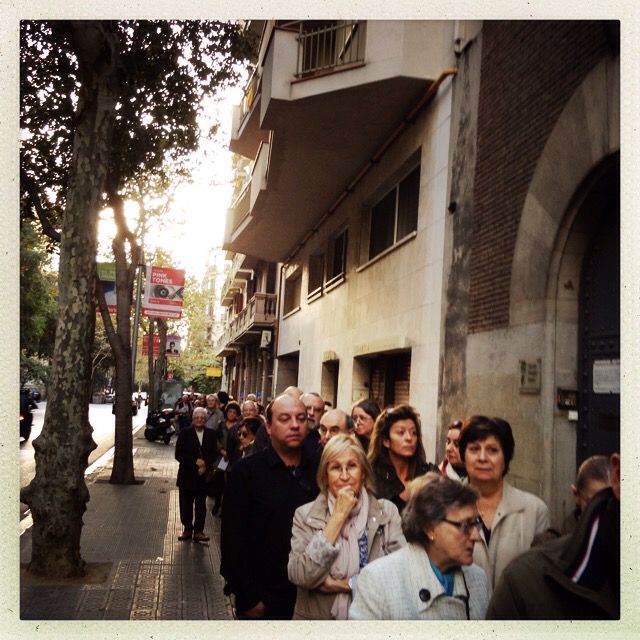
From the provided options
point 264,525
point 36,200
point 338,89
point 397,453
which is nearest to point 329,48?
point 338,89

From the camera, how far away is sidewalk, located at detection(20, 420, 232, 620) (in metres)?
5.27

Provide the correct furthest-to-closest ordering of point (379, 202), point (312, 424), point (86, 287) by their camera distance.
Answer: point (379, 202), point (312, 424), point (86, 287)

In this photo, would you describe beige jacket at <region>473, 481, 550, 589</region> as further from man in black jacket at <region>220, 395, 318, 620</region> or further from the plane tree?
the plane tree

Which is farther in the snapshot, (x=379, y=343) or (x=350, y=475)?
(x=379, y=343)

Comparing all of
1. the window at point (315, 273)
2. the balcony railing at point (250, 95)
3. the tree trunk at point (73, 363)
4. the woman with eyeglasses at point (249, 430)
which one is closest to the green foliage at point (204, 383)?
the window at point (315, 273)

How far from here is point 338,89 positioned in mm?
9414

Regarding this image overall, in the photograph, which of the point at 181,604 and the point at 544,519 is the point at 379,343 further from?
the point at 544,519

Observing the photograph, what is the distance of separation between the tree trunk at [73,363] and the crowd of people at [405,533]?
2.86 metres

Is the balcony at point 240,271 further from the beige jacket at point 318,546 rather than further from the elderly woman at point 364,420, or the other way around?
the beige jacket at point 318,546

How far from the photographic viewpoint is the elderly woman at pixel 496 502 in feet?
12.4

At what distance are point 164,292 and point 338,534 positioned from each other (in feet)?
46.2

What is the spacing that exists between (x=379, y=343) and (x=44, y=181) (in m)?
5.18

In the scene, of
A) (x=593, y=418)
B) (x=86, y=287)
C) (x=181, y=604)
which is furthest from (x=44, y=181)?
(x=593, y=418)
